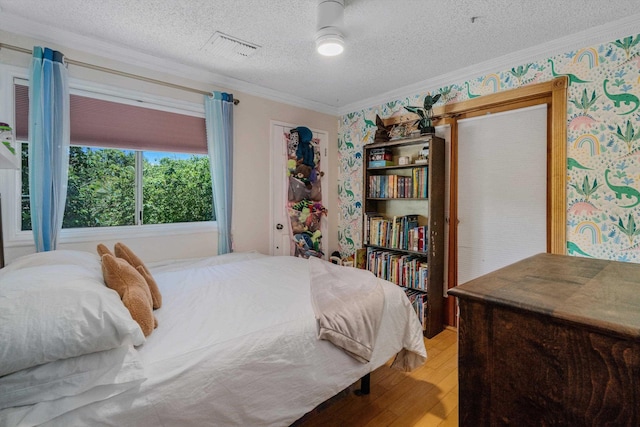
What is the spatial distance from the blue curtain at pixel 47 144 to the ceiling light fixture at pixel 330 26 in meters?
1.89

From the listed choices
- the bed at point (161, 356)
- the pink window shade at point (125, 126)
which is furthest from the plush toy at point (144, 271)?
the pink window shade at point (125, 126)

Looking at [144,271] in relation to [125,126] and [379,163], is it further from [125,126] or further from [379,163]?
[379,163]

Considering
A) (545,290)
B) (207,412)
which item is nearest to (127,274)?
(207,412)

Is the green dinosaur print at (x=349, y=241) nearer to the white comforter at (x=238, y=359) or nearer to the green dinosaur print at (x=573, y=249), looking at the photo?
the white comforter at (x=238, y=359)

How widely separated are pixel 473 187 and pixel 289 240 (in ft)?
6.70

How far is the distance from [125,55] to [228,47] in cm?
86

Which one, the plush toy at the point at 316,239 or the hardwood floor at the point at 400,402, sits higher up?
the plush toy at the point at 316,239

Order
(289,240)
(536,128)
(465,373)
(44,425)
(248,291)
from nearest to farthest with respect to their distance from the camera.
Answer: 1. (465,373)
2. (44,425)
3. (248,291)
4. (536,128)
5. (289,240)

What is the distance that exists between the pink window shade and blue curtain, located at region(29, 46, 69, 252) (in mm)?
135

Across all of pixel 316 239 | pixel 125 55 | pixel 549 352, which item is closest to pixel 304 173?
pixel 316 239

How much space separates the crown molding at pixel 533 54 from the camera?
2.02 metres

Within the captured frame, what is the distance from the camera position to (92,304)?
3.35 ft

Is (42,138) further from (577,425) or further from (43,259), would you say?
(577,425)

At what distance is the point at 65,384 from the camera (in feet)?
3.04
